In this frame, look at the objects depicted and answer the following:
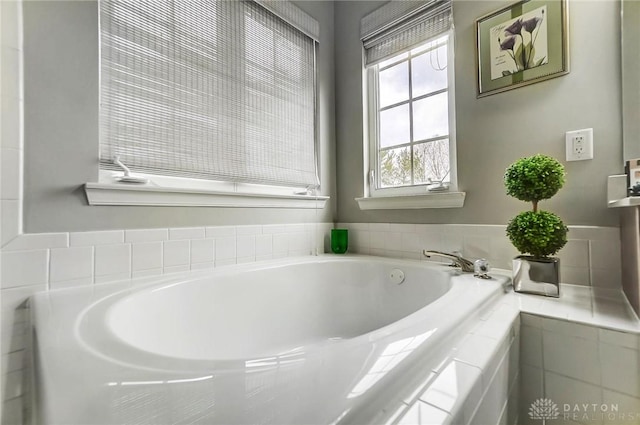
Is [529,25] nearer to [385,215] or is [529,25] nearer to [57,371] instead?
[385,215]

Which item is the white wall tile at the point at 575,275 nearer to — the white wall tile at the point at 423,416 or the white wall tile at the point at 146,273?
the white wall tile at the point at 423,416

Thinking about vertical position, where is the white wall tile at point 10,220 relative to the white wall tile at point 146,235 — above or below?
above

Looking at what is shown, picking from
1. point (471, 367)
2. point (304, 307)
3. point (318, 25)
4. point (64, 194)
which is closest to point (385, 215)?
point (304, 307)

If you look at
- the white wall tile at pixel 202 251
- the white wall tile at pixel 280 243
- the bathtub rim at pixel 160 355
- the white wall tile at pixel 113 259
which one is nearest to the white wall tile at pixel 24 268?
Result: the white wall tile at pixel 113 259

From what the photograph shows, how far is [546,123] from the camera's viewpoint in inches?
46.4

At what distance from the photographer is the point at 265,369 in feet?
1.29

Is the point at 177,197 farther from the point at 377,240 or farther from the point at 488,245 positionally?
the point at 488,245

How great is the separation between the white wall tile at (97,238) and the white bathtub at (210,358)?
0.16m

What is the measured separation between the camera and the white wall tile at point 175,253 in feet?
3.67

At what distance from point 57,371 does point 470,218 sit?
154cm

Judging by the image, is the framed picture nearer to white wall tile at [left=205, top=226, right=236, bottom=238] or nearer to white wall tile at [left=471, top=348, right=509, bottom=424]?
white wall tile at [left=471, top=348, right=509, bottom=424]

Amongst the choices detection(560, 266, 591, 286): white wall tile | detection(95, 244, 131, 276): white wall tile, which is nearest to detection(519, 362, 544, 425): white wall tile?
detection(560, 266, 591, 286): white wall tile

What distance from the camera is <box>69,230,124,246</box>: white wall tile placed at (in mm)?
911

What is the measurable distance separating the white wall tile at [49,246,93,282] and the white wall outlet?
1893mm
